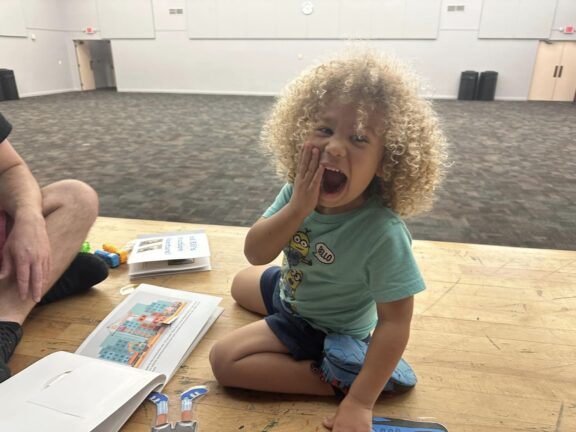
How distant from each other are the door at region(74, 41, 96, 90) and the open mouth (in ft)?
38.1

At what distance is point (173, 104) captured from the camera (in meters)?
7.63

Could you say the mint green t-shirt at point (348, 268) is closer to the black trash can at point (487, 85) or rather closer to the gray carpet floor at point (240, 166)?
the gray carpet floor at point (240, 166)

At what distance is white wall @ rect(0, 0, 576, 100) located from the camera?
336 inches

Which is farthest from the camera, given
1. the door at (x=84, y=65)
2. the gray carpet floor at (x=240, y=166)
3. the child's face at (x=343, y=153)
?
the door at (x=84, y=65)

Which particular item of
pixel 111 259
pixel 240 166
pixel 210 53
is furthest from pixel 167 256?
pixel 210 53

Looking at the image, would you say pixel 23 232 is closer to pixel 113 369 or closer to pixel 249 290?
pixel 113 369

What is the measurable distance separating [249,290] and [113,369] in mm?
472

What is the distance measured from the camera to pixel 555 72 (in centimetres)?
847

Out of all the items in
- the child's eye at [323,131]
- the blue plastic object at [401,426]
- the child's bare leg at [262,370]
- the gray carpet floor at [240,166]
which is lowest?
the gray carpet floor at [240,166]

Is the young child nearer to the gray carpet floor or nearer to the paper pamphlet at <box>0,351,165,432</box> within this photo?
the paper pamphlet at <box>0,351,165,432</box>

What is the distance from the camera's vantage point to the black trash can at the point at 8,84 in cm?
813

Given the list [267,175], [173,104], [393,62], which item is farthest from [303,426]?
[173,104]

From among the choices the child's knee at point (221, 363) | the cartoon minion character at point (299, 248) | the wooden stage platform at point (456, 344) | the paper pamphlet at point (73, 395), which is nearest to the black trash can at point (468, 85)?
the wooden stage platform at point (456, 344)

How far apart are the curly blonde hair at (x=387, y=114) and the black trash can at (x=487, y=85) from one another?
27.9 feet
